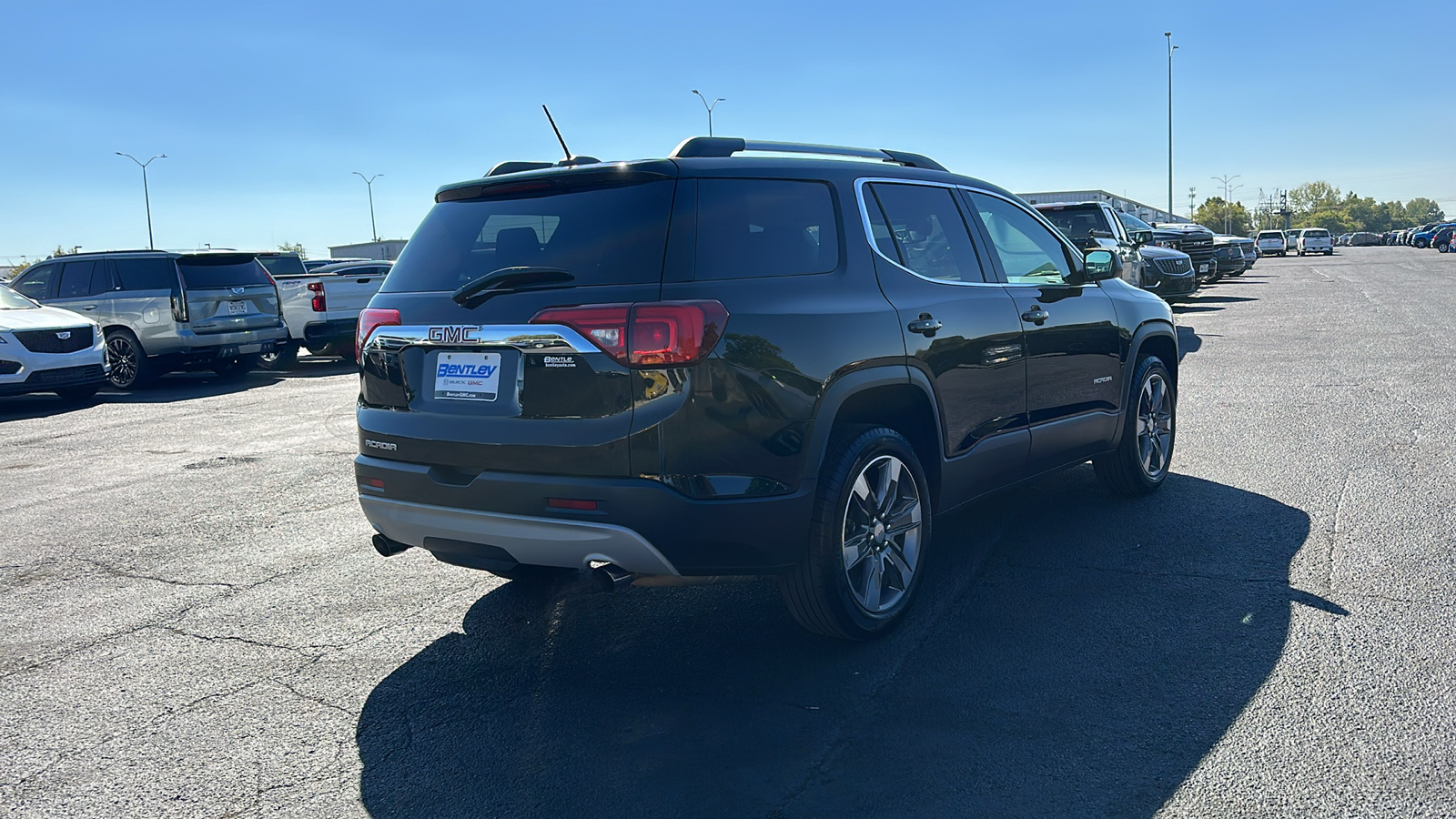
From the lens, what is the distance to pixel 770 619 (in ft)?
15.4

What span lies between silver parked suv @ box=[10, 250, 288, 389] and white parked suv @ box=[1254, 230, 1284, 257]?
6626 cm

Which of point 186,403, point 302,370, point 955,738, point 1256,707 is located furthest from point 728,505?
point 302,370

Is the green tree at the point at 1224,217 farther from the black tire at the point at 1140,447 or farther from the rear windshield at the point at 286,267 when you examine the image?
the black tire at the point at 1140,447

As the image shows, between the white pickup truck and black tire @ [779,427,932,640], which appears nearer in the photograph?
black tire @ [779,427,932,640]

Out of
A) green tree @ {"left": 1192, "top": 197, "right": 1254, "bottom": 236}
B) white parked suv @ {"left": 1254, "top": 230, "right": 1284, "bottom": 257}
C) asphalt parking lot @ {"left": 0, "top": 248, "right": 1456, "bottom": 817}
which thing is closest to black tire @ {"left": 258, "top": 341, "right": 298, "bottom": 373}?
asphalt parking lot @ {"left": 0, "top": 248, "right": 1456, "bottom": 817}

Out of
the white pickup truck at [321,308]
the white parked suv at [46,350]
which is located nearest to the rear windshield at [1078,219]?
the white pickup truck at [321,308]

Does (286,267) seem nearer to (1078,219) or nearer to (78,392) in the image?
(78,392)

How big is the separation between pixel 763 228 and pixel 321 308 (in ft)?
49.7

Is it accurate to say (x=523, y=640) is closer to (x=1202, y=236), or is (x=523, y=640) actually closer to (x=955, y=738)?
(x=955, y=738)

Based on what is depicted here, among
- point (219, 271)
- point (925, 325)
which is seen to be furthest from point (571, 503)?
point (219, 271)

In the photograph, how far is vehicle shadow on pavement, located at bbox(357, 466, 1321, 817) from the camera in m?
3.21

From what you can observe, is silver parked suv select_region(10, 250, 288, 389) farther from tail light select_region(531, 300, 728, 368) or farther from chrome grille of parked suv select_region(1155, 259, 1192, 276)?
chrome grille of parked suv select_region(1155, 259, 1192, 276)

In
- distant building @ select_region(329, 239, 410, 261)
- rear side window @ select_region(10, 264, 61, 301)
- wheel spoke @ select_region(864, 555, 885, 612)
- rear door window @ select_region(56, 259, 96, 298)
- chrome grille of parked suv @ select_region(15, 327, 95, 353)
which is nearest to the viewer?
wheel spoke @ select_region(864, 555, 885, 612)

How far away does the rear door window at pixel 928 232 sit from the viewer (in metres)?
4.69
